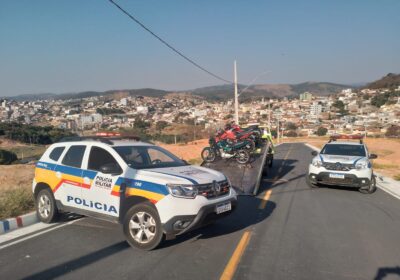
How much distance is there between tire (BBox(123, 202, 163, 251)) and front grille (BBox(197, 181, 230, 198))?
822 mm

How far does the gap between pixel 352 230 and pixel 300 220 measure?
1.10m

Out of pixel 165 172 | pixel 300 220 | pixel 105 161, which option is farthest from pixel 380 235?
pixel 105 161

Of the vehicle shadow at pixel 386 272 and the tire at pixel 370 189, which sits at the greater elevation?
the vehicle shadow at pixel 386 272

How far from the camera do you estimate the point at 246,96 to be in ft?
463

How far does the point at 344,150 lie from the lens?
1311 centimetres

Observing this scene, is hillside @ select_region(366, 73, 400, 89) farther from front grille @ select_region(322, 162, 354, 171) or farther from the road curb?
the road curb

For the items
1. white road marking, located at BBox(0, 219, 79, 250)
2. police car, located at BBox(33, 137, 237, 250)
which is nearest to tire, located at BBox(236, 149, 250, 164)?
police car, located at BBox(33, 137, 237, 250)

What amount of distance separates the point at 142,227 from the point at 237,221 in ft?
8.18

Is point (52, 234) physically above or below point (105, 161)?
below

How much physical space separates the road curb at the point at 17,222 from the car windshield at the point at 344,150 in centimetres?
929

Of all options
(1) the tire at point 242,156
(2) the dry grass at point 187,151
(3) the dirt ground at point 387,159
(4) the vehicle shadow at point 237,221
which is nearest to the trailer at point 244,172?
(1) the tire at point 242,156

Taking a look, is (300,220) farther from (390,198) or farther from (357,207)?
(390,198)

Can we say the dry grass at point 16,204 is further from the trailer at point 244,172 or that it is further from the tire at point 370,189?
the tire at point 370,189

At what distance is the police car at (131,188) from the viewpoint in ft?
19.7
